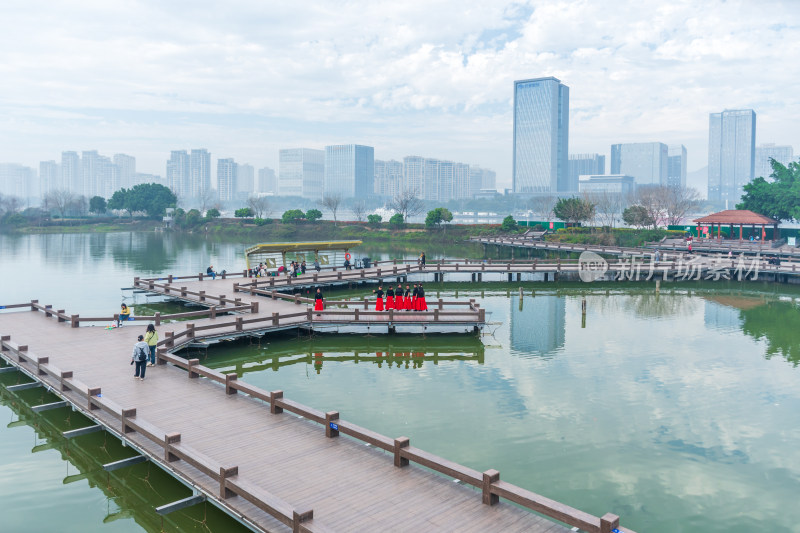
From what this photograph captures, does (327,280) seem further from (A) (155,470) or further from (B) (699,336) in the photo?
(A) (155,470)

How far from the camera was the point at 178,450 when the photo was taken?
13156 mm

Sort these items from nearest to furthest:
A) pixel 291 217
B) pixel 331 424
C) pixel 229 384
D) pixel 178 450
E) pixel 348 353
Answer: pixel 178 450 → pixel 331 424 → pixel 229 384 → pixel 348 353 → pixel 291 217

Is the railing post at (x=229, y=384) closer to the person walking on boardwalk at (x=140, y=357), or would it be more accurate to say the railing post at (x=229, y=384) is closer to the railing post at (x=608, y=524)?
the person walking on boardwalk at (x=140, y=357)

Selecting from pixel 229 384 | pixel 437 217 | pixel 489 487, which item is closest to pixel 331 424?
pixel 229 384

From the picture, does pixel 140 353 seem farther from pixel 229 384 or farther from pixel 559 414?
pixel 559 414

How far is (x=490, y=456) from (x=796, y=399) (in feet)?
42.5

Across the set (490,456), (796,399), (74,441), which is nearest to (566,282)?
(796,399)

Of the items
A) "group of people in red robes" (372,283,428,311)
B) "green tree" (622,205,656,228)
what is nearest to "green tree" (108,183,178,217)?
"green tree" (622,205,656,228)

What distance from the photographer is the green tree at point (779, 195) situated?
73.1 metres

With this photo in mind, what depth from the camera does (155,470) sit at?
1529 centimetres

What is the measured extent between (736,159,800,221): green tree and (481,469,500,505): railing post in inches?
3029

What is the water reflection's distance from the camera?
2627cm

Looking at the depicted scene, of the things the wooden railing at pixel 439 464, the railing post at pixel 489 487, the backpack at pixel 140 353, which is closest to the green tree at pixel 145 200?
the backpack at pixel 140 353

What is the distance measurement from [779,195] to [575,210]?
1050 inches
